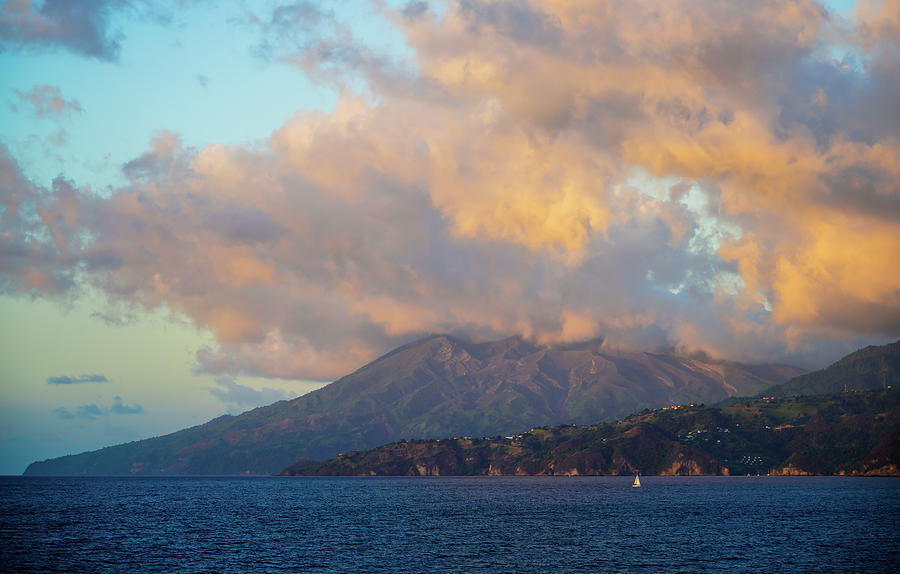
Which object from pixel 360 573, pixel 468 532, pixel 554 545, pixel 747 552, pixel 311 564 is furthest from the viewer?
pixel 468 532

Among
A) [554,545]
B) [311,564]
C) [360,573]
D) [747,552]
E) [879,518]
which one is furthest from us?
[879,518]

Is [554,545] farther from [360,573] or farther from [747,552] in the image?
[360,573]

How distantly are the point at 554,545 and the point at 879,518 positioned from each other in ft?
335

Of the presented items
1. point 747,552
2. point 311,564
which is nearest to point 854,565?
point 747,552

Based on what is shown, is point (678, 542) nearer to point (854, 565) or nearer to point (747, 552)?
point (747, 552)

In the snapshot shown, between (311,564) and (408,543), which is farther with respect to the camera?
(408,543)

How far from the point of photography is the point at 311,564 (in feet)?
423

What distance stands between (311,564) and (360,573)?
1327cm

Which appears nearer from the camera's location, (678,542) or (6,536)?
(678,542)

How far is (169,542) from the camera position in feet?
532

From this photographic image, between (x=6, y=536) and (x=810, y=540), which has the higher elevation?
(x=6, y=536)

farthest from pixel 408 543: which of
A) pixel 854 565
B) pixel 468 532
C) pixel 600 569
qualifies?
pixel 854 565

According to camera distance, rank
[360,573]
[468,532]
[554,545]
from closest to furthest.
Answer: [360,573]
[554,545]
[468,532]

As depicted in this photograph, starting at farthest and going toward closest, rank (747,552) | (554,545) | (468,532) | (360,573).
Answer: (468,532) < (554,545) < (747,552) < (360,573)
